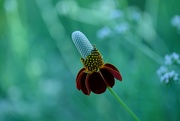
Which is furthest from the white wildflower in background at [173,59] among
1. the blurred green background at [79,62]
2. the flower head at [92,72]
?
the flower head at [92,72]

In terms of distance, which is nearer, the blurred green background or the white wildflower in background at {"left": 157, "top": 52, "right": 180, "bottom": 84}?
the white wildflower in background at {"left": 157, "top": 52, "right": 180, "bottom": 84}

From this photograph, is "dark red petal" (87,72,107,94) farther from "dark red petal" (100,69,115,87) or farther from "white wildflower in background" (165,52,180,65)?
"white wildflower in background" (165,52,180,65)

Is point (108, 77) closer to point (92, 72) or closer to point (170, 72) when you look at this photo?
point (92, 72)

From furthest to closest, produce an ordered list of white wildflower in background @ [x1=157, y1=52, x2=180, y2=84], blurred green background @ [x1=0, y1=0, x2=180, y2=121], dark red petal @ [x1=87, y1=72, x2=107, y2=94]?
blurred green background @ [x1=0, y1=0, x2=180, y2=121] < white wildflower in background @ [x1=157, y1=52, x2=180, y2=84] < dark red petal @ [x1=87, y1=72, x2=107, y2=94]

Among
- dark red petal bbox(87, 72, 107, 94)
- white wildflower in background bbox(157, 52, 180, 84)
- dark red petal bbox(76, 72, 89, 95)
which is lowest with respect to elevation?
dark red petal bbox(87, 72, 107, 94)

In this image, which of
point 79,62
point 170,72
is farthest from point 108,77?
point 79,62

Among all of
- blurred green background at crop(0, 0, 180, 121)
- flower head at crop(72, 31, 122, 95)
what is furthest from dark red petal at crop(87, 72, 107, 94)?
blurred green background at crop(0, 0, 180, 121)

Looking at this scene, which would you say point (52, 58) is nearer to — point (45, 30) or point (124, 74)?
point (45, 30)

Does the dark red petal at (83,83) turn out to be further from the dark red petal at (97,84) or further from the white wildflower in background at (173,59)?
the white wildflower in background at (173,59)
